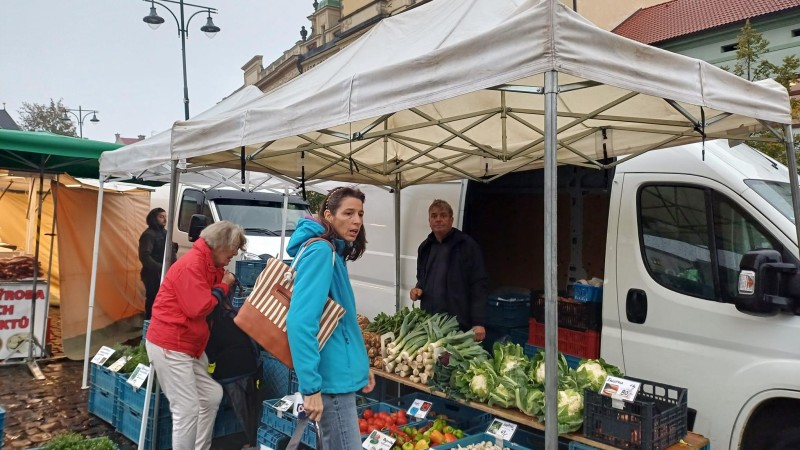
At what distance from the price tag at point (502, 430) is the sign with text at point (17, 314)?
715cm

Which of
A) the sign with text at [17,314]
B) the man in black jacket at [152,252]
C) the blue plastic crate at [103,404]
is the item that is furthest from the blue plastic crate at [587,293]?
the sign with text at [17,314]

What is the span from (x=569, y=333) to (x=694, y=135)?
1708 mm

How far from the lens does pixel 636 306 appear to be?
4.14 m

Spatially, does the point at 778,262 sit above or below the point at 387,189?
below

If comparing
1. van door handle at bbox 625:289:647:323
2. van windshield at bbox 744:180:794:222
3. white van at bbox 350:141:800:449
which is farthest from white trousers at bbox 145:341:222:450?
van windshield at bbox 744:180:794:222

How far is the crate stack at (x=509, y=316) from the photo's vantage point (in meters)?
5.59

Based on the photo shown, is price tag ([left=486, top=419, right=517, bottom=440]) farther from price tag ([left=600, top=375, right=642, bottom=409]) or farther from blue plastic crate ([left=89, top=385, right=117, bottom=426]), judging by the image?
blue plastic crate ([left=89, top=385, right=117, bottom=426])

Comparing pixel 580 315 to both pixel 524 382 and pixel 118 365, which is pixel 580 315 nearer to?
pixel 524 382

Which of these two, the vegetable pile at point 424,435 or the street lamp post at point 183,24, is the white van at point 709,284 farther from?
the street lamp post at point 183,24

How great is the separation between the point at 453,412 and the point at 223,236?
7.25 ft

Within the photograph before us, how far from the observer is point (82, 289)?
350 inches

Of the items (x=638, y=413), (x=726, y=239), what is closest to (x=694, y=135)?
(x=726, y=239)

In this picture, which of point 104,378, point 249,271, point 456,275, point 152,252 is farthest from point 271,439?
point 152,252

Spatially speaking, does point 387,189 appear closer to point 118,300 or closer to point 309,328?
point 309,328
